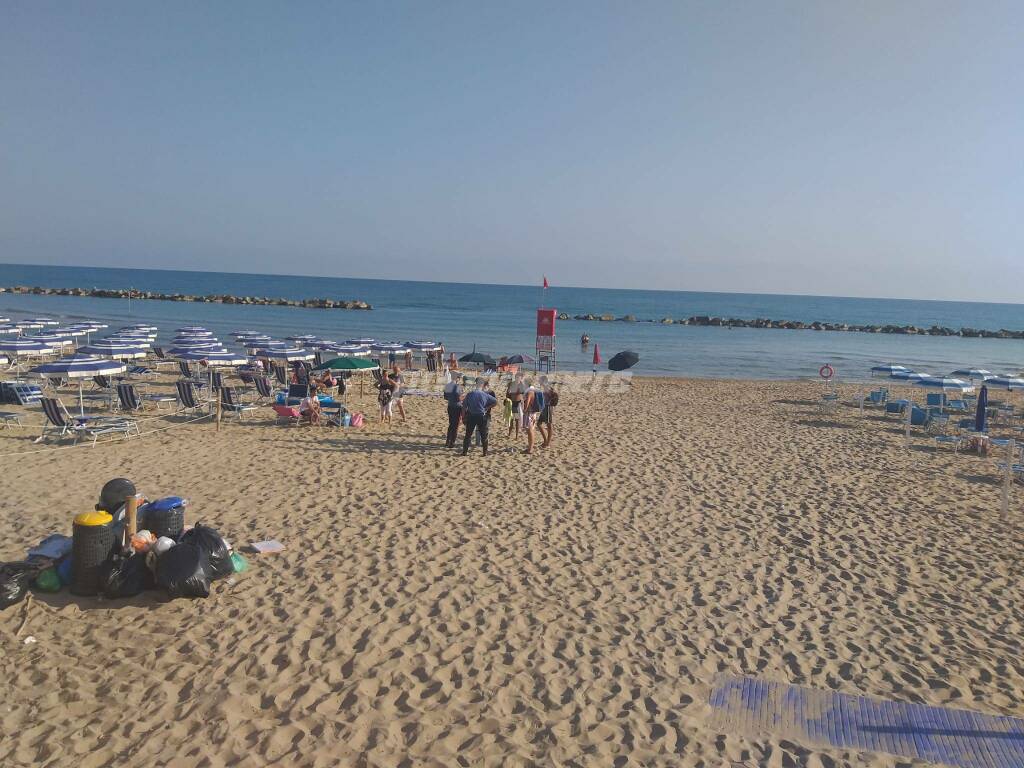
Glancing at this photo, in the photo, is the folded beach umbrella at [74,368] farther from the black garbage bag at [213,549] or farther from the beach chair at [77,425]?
the black garbage bag at [213,549]

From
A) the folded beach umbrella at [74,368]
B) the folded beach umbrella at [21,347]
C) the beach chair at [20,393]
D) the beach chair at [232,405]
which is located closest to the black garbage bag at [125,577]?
the folded beach umbrella at [74,368]

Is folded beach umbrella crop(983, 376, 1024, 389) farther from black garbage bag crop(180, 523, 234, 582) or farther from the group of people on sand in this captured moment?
black garbage bag crop(180, 523, 234, 582)

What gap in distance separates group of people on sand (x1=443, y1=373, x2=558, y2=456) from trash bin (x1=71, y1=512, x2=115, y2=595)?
543 centimetres

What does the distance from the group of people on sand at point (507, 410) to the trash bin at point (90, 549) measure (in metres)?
5.43

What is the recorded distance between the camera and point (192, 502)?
23.9 feet

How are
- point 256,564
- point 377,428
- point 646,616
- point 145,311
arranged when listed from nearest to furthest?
point 646,616
point 256,564
point 377,428
point 145,311

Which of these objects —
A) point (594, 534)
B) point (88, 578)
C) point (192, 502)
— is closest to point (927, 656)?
point (594, 534)

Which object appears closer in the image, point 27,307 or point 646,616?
point 646,616

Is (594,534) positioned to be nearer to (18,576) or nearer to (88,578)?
(88,578)

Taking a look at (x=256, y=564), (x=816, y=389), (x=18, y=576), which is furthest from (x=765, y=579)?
(x=816, y=389)

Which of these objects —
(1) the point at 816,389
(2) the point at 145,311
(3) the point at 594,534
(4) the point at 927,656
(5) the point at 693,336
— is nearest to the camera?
(4) the point at 927,656

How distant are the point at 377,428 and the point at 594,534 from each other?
6.04 meters

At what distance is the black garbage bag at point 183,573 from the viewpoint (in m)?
4.95

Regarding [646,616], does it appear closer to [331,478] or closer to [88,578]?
[88,578]
